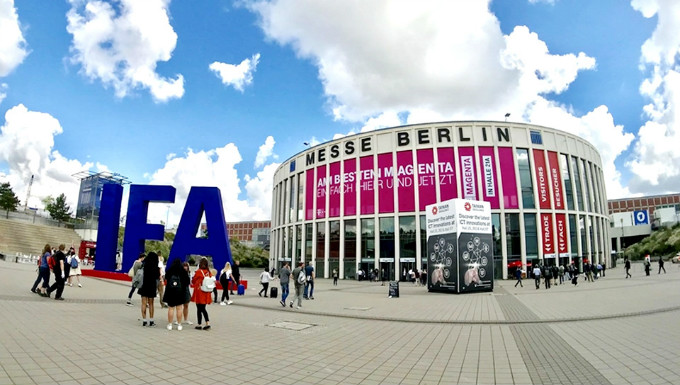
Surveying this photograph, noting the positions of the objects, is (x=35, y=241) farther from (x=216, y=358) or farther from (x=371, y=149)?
(x=216, y=358)

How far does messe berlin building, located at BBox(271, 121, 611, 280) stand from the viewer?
3950 cm

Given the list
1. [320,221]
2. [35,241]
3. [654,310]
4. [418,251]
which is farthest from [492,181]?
[35,241]

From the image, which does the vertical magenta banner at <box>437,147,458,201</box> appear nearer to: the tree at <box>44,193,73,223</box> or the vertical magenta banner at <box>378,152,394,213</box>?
the vertical magenta banner at <box>378,152,394,213</box>

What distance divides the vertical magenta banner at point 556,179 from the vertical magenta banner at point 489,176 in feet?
22.9

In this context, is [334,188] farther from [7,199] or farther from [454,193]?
[7,199]

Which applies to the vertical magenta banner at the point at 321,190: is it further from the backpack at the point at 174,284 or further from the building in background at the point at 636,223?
the building in background at the point at 636,223

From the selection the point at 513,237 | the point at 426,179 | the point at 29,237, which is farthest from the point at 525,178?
the point at 29,237

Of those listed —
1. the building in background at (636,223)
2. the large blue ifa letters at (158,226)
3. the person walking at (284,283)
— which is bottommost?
the person walking at (284,283)

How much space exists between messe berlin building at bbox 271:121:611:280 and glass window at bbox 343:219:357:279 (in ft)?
0.39

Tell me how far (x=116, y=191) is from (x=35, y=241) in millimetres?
41670

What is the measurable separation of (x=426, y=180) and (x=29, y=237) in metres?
56.5

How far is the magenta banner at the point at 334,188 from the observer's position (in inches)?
1806

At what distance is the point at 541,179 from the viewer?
134ft

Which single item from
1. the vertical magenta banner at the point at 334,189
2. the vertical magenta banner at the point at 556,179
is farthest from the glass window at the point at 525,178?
the vertical magenta banner at the point at 334,189
